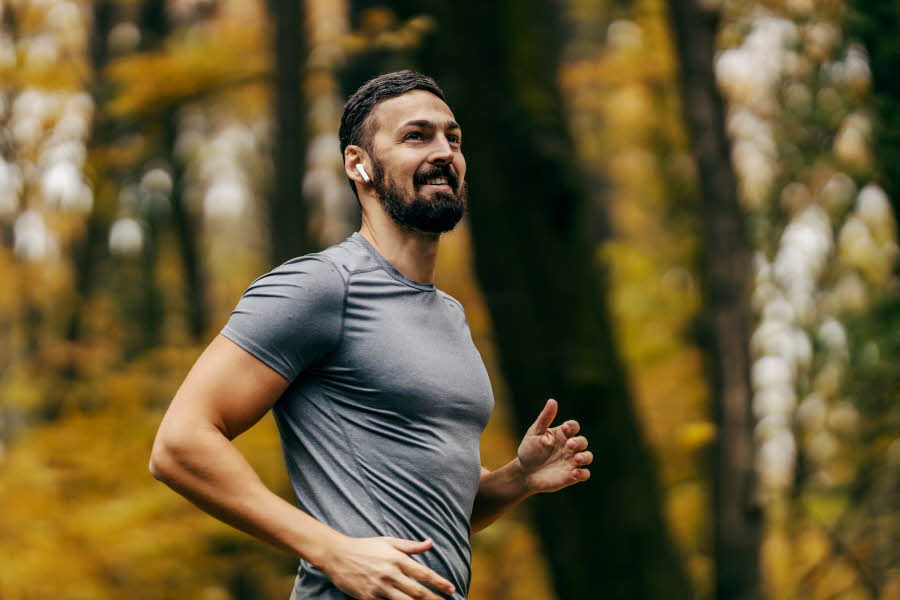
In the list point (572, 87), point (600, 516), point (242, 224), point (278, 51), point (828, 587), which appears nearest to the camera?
point (600, 516)

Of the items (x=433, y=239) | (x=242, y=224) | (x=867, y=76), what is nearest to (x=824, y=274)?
(x=867, y=76)

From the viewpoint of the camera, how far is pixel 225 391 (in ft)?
7.55

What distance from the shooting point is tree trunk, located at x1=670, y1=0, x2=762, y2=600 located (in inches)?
247

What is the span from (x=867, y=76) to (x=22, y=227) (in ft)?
22.8

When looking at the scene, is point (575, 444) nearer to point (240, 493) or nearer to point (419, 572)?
point (419, 572)

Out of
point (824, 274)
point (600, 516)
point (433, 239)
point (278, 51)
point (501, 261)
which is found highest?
point (278, 51)

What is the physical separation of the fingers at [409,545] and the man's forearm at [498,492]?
2.04 feet

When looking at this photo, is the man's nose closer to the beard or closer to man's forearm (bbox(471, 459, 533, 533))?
the beard

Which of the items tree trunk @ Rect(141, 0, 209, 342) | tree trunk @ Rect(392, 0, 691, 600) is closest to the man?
tree trunk @ Rect(392, 0, 691, 600)

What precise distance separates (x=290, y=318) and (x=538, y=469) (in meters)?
0.82

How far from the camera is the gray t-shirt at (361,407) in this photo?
7.76 ft

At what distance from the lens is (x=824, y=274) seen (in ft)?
25.1

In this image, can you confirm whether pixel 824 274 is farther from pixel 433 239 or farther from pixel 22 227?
pixel 22 227

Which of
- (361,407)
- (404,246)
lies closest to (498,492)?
(361,407)
